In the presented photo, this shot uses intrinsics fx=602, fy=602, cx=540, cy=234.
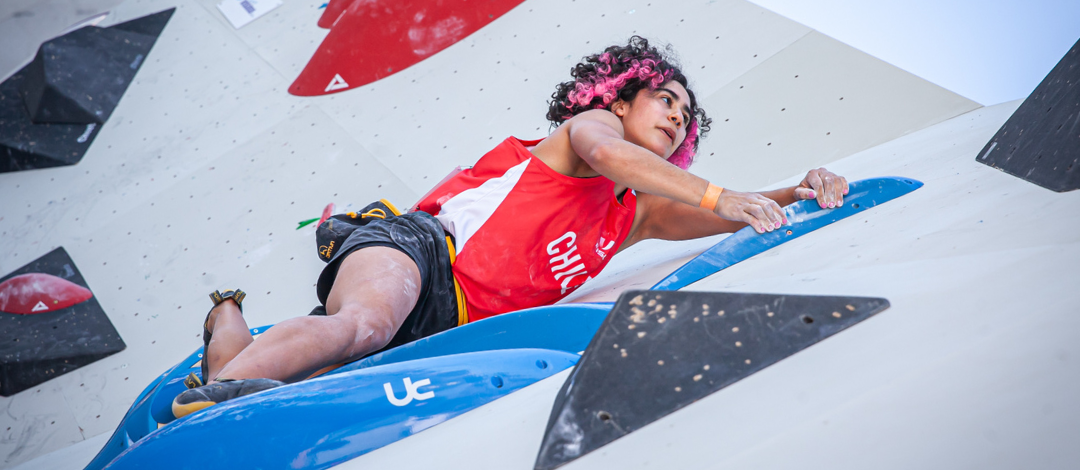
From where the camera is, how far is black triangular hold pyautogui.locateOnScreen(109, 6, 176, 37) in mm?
3119

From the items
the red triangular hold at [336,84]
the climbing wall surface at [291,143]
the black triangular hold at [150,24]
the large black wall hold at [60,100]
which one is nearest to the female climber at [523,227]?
the climbing wall surface at [291,143]

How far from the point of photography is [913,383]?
38cm

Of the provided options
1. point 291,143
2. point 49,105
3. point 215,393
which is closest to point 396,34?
point 291,143

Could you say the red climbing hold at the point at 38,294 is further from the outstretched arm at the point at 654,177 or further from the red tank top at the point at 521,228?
the outstretched arm at the point at 654,177

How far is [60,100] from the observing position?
9.00 ft

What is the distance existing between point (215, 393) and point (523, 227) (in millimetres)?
662

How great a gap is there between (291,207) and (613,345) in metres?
2.00

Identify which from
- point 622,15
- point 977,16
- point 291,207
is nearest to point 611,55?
point 622,15

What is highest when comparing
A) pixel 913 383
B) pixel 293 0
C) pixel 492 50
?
pixel 913 383

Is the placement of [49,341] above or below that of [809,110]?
below

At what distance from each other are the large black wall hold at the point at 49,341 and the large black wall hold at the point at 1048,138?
2.37 m

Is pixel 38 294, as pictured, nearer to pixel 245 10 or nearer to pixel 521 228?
pixel 245 10

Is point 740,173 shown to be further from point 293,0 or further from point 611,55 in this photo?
point 293,0

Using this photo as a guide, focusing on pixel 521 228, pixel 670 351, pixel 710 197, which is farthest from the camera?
pixel 521 228
